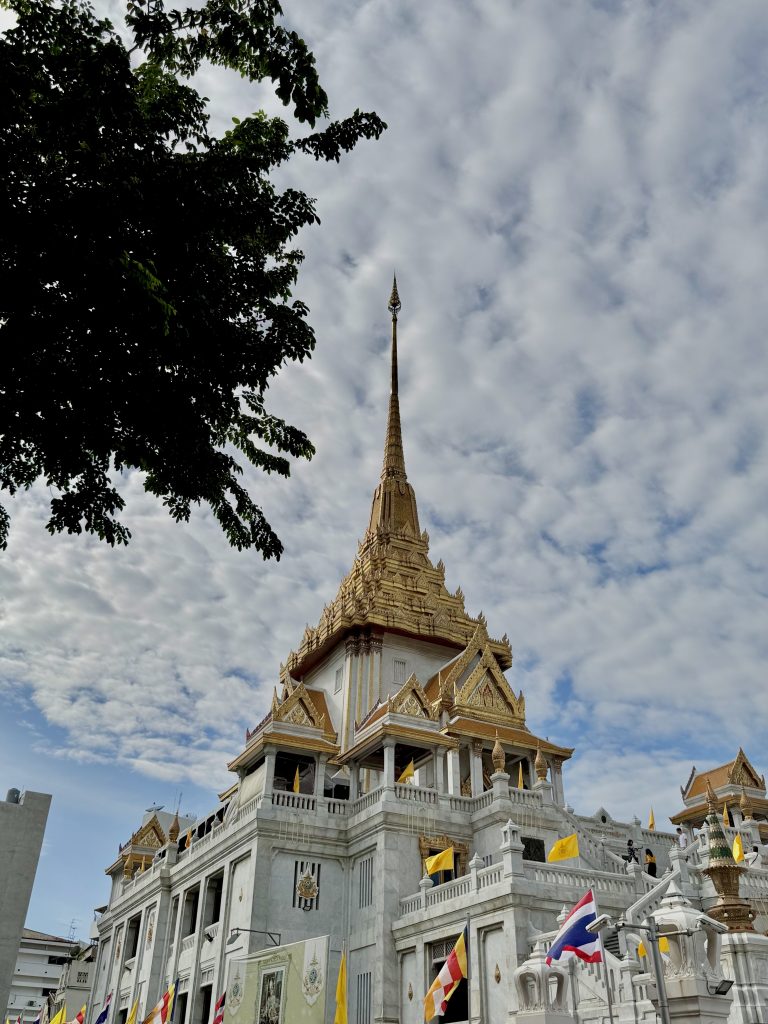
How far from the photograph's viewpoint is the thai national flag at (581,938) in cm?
1819

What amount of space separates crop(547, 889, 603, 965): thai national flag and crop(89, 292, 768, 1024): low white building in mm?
1339

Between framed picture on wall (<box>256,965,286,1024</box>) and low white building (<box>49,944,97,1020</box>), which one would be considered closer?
framed picture on wall (<box>256,965,286,1024</box>)

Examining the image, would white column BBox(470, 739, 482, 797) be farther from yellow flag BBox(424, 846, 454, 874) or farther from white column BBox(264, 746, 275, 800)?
yellow flag BBox(424, 846, 454, 874)

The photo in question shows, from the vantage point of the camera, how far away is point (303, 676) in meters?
53.2

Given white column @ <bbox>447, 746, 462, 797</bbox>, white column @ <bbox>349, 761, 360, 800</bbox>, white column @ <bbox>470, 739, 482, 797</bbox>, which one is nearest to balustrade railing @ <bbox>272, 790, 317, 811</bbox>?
white column @ <bbox>349, 761, 360, 800</bbox>

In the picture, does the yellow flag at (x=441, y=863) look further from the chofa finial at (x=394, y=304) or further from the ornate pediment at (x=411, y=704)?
the chofa finial at (x=394, y=304)

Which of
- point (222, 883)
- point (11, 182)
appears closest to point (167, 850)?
point (222, 883)

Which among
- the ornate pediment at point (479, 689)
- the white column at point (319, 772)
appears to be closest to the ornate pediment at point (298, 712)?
the white column at point (319, 772)

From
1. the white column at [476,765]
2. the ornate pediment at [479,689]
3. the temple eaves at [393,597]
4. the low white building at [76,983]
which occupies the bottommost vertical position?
the low white building at [76,983]

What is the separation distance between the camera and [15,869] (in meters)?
16.0

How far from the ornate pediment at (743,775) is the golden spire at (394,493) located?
918 inches

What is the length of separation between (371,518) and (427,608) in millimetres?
11047

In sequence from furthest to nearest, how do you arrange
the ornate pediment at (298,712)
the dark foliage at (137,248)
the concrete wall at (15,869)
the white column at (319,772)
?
the ornate pediment at (298,712) → the white column at (319,772) → the concrete wall at (15,869) → the dark foliage at (137,248)

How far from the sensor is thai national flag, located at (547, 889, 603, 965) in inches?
716
